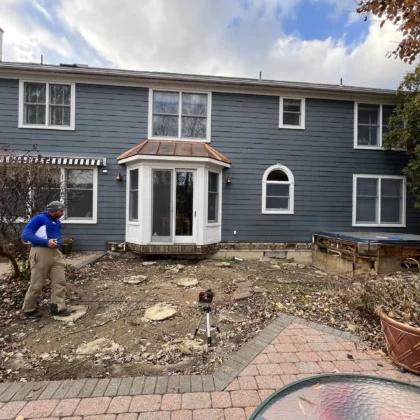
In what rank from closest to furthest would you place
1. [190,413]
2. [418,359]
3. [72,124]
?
[190,413] < [418,359] < [72,124]

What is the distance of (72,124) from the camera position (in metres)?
8.16

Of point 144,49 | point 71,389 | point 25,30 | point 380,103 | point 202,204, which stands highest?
point 144,49

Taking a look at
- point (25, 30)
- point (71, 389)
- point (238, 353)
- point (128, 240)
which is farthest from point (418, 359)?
point (25, 30)

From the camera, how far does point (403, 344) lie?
8.44 feet

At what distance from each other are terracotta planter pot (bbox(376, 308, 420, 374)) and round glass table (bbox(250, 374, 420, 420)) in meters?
1.25

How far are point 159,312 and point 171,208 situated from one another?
3961 millimetres

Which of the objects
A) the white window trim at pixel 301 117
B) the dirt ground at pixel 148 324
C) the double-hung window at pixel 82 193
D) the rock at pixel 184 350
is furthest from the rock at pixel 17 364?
the white window trim at pixel 301 117

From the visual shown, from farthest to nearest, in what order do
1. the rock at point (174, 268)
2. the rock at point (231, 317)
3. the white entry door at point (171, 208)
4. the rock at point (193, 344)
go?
the white entry door at point (171, 208)
the rock at point (174, 268)
the rock at point (231, 317)
the rock at point (193, 344)

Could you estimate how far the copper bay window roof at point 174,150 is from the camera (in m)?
7.39

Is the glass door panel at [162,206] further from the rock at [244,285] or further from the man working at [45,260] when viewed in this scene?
the man working at [45,260]

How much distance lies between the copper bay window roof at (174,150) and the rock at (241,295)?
3.96 m

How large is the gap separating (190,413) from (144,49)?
42.7ft

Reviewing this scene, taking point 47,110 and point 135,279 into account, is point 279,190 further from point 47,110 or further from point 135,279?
point 47,110

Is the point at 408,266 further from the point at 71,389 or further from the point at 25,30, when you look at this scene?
the point at 25,30
